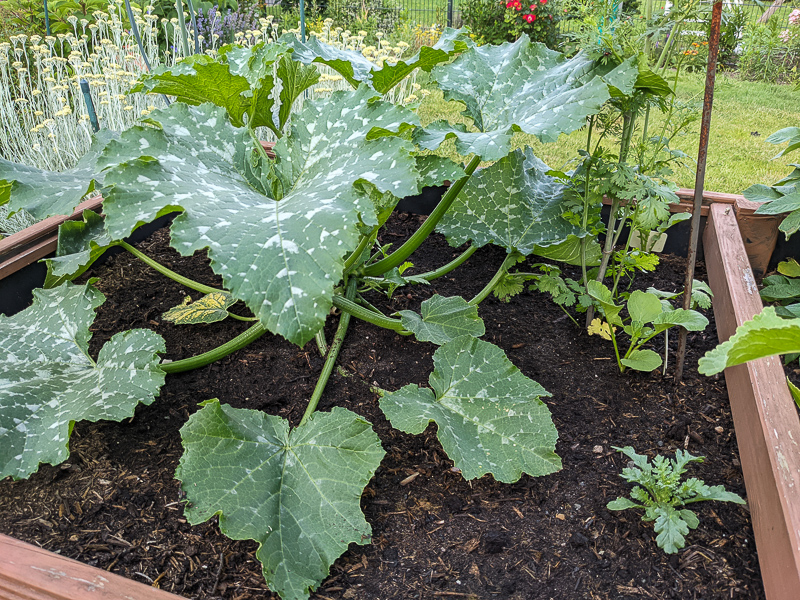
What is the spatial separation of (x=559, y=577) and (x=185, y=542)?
88 cm

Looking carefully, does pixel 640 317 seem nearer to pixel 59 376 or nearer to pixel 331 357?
pixel 331 357

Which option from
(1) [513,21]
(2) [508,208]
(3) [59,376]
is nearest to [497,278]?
(2) [508,208]

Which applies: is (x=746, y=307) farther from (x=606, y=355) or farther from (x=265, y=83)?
(x=265, y=83)

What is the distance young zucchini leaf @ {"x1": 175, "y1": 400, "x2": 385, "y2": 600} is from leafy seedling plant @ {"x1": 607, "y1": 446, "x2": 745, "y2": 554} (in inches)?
24.5

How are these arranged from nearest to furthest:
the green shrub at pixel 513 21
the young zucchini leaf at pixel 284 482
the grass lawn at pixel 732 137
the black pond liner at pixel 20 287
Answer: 1. the young zucchini leaf at pixel 284 482
2. the black pond liner at pixel 20 287
3. the grass lawn at pixel 732 137
4. the green shrub at pixel 513 21

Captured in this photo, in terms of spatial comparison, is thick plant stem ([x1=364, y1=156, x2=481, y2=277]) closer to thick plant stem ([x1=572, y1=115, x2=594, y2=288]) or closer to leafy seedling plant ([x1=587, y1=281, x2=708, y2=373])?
thick plant stem ([x1=572, y1=115, x2=594, y2=288])

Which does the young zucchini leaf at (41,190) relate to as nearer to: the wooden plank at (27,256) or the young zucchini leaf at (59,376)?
the young zucchini leaf at (59,376)

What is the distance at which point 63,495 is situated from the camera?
61.9 inches

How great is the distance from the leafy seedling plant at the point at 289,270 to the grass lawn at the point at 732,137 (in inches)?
56.2

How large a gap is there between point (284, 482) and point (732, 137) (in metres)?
4.25

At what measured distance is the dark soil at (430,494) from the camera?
138cm

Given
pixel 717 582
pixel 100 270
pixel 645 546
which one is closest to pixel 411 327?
pixel 645 546

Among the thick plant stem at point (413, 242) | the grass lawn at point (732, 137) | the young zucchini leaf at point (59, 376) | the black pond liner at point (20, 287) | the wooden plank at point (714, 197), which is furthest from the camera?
the grass lawn at point (732, 137)

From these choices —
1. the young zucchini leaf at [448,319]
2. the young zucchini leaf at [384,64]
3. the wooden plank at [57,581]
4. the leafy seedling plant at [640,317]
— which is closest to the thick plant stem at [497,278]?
the young zucchini leaf at [448,319]
